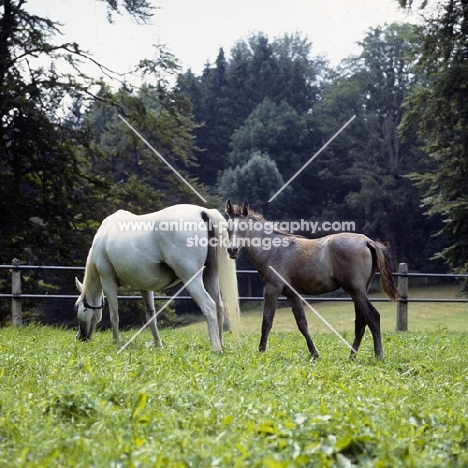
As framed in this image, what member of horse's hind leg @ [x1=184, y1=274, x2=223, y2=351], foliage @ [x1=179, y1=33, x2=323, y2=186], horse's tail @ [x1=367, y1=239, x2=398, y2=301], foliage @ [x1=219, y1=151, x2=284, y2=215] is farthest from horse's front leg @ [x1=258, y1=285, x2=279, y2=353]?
foliage @ [x1=179, y1=33, x2=323, y2=186]

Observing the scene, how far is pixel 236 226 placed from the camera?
7.27 metres

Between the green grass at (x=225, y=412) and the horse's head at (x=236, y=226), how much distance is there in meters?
1.29

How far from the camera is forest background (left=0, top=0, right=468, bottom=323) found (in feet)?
57.0

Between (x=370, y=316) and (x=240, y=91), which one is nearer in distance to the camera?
(x=370, y=316)

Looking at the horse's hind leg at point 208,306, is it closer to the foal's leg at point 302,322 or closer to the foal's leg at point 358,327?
the foal's leg at point 302,322

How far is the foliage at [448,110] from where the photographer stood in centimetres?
1769

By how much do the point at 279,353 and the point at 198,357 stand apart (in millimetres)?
1303

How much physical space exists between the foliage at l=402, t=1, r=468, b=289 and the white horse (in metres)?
11.6

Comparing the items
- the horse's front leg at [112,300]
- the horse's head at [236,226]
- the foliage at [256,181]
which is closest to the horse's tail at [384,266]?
the horse's head at [236,226]

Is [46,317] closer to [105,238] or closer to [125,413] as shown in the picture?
[105,238]

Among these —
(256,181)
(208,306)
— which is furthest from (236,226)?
(256,181)

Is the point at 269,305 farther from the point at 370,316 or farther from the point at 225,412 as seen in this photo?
the point at 225,412

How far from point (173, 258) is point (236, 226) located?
86 cm

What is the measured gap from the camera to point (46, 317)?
29.4 m
